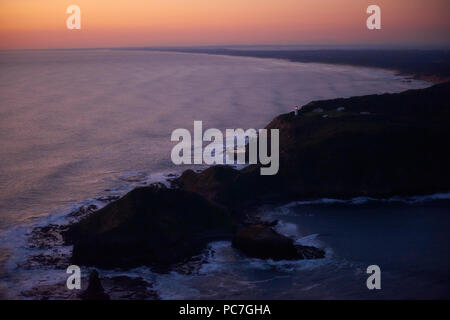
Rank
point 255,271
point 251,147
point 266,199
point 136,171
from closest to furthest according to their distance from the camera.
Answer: point 255,271 < point 266,199 < point 136,171 < point 251,147

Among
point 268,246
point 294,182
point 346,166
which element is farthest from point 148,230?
point 346,166

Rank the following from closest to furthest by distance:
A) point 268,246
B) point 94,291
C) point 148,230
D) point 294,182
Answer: point 94,291, point 268,246, point 148,230, point 294,182

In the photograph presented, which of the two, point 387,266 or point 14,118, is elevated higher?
point 14,118

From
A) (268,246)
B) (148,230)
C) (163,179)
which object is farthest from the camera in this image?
(163,179)

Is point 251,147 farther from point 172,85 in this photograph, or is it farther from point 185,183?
point 172,85

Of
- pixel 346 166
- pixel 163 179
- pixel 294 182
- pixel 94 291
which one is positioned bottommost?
pixel 94 291

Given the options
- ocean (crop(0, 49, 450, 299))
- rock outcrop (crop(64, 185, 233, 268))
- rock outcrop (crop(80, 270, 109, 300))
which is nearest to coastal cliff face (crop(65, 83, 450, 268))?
rock outcrop (crop(64, 185, 233, 268))

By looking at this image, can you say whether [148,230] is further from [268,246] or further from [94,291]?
[268,246]

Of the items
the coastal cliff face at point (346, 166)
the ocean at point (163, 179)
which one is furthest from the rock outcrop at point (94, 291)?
the coastal cliff face at point (346, 166)
